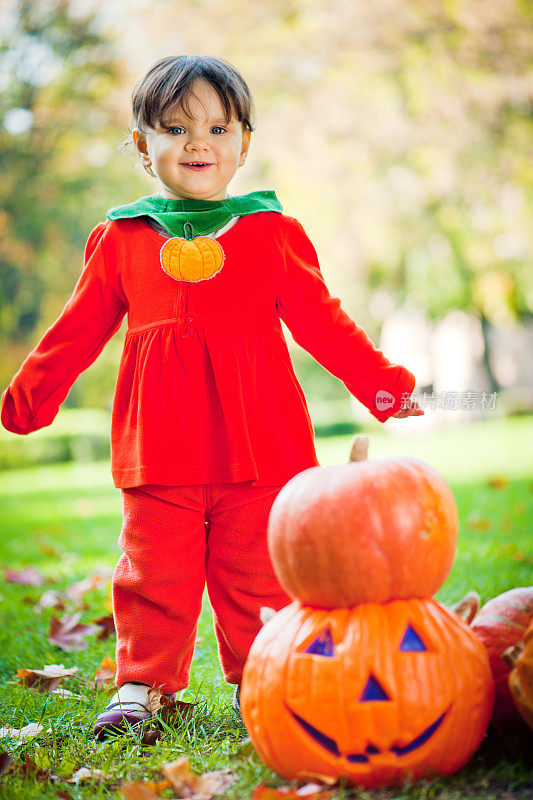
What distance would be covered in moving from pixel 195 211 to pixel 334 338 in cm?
55

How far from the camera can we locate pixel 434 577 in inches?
73.8

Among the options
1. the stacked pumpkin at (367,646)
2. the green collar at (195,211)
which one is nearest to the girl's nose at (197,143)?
the green collar at (195,211)

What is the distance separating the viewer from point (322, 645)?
1.81m

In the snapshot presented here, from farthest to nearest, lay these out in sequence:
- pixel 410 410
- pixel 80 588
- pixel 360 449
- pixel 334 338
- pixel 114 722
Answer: pixel 80 588 → pixel 334 338 → pixel 410 410 → pixel 114 722 → pixel 360 449

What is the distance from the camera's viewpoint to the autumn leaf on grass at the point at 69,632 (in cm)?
329

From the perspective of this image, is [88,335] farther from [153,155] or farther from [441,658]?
[441,658]

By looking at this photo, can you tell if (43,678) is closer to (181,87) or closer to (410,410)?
(410,410)

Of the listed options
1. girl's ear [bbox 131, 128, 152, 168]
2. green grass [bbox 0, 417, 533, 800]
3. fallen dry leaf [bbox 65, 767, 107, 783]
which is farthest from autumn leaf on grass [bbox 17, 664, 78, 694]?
girl's ear [bbox 131, 128, 152, 168]

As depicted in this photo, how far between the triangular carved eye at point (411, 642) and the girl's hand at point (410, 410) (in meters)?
0.73

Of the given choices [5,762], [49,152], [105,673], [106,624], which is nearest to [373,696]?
[5,762]

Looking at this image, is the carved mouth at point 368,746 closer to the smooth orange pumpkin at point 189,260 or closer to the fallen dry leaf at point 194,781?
the fallen dry leaf at point 194,781

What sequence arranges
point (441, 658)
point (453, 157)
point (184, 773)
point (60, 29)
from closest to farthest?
point (441, 658)
point (184, 773)
point (60, 29)
point (453, 157)

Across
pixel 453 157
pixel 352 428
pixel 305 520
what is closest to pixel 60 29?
pixel 453 157

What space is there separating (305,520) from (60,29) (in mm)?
14141
